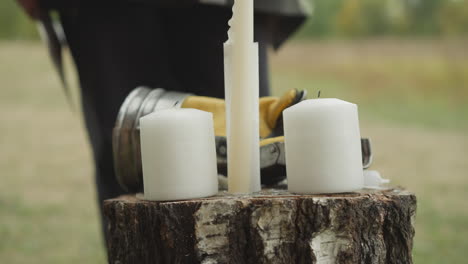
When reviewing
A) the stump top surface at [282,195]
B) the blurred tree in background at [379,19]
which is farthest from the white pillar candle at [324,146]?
the blurred tree in background at [379,19]

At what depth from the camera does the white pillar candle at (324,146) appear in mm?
621

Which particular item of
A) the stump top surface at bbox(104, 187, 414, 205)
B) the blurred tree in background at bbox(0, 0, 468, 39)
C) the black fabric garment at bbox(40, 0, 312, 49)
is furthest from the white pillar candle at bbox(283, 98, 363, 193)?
the blurred tree in background at bbox(0, 0, 468, 39)

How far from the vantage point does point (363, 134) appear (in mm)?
3611

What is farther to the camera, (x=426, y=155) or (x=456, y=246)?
(x=426, y=155)

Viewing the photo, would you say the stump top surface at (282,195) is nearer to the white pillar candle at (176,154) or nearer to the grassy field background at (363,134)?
the white pillar candle at (176,154)

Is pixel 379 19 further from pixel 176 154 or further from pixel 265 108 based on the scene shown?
pixel 176 154

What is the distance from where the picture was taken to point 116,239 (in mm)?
672

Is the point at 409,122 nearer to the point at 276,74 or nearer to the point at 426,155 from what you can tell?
the point at 426,155

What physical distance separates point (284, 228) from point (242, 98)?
165 mm

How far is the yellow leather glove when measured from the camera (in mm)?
822

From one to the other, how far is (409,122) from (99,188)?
305 cm

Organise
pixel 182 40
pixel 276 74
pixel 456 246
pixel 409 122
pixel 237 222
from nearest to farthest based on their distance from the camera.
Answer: pixel 237 222, pixel 182 40, pixel 456 246, pixel 409 122, pixel 276 74

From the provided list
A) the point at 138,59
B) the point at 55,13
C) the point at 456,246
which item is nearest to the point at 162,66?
the point at 138,59

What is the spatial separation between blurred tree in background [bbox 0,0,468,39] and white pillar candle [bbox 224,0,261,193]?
13.5ft
